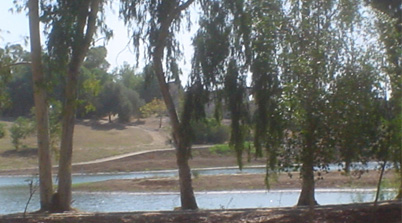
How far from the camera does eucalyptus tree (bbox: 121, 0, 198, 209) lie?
18422 mm

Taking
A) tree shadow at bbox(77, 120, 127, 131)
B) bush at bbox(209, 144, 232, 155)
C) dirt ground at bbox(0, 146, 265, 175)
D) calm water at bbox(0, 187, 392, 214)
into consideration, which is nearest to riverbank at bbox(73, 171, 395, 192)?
calm water at bbox(0, 187, 392, 214)

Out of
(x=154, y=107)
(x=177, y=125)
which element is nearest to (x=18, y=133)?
(x=154, y=107)

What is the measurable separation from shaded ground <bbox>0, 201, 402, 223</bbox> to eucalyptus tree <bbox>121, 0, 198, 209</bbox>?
10.4 ft

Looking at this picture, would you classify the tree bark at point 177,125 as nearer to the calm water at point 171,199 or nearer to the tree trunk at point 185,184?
the tree trunk at point 185,184

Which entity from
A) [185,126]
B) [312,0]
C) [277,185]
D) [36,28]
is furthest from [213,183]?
[312,0]

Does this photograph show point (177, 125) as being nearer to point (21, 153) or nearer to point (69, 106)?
point (69, 106)

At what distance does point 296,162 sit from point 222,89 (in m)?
8.19

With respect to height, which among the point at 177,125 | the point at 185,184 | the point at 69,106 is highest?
the point at 69,106

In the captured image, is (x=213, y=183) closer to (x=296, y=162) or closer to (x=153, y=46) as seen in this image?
(x=153, y=46)

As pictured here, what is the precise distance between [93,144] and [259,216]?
121 ft

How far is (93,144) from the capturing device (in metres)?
50.5

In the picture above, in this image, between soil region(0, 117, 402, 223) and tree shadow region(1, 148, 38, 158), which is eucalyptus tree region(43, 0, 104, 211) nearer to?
soil region(0, 117, 402, 223)

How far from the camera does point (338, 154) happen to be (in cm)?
1088

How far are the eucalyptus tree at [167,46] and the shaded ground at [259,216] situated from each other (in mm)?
3157
